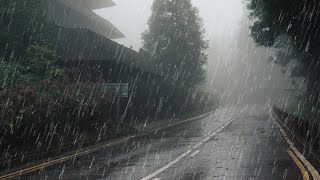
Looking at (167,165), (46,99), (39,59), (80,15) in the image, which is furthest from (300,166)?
(80,15)

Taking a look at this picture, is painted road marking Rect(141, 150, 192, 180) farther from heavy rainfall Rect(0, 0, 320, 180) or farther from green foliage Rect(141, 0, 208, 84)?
green foliage Rect(141, 0, 208, 84)

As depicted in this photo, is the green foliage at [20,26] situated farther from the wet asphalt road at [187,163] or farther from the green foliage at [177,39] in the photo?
the green foliage at [177,39]

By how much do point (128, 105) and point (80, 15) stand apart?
497 inches

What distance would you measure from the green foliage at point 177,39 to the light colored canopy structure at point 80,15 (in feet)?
18.1

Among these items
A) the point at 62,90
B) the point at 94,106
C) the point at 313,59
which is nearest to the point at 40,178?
the point at 62,90

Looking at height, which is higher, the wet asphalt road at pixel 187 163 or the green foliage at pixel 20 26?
the green foliage at pixel 20 26

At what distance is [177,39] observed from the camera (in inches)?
1715

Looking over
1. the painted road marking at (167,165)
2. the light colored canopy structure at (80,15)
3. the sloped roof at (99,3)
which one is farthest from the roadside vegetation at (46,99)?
the sloped roof at (99,3)

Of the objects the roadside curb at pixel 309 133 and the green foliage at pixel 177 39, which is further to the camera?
the green foliage at pixel 177 39

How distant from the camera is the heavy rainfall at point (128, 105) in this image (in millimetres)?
10109

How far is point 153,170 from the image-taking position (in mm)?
9180

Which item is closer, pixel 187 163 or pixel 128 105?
pixel 187 163

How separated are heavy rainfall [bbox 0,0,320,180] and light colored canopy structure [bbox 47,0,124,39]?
14 centimetres

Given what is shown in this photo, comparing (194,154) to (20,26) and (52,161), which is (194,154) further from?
(20,26)
